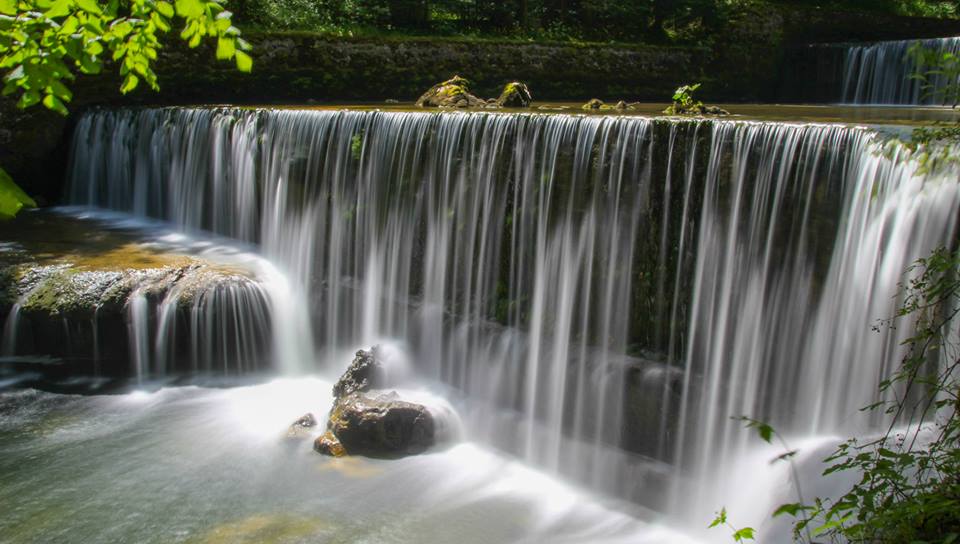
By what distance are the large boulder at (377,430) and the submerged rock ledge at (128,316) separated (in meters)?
2.34

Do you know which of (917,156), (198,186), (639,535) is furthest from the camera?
(198,186)

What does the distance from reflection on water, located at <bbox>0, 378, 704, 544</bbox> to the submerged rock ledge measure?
2.75 ft

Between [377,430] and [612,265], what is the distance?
2664mm

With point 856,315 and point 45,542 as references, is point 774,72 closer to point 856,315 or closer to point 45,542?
point 856,315

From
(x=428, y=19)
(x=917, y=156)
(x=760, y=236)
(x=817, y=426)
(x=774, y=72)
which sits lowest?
(x=817, y=426)

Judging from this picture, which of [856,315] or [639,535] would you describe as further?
[639,535]

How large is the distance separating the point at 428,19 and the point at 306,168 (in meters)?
9.60

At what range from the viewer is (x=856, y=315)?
5590mm

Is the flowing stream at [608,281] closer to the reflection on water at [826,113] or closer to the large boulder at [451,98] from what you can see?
the reflection on water at [826,113]

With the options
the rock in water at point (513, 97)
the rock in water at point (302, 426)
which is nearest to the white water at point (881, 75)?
the rock in water at point (513, 97)

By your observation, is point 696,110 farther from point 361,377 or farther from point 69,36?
point 69,36

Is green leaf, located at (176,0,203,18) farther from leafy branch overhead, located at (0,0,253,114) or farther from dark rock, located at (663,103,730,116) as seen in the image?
dark rock, located at (663,103,730,116)

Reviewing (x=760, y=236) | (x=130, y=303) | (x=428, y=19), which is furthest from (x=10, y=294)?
(x=428, y=19)

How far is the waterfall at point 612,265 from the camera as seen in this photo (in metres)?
5.73
